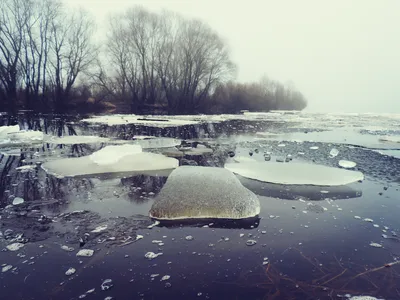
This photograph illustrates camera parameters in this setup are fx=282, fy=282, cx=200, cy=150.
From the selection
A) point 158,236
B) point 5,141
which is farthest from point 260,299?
point 5,141

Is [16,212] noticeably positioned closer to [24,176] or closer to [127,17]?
[24,176]

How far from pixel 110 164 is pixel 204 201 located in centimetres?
263

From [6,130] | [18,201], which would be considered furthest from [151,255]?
[6,130]

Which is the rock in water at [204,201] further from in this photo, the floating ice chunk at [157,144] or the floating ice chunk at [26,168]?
the floating ice chunk at [157,144]

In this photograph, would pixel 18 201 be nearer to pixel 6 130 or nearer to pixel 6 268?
pixel 6 268

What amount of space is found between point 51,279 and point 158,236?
1018mm

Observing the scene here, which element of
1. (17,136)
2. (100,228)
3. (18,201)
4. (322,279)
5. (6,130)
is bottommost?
(322,279)

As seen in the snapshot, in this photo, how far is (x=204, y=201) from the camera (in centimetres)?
350

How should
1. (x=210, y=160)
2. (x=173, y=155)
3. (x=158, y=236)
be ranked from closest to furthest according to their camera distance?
(x=158, y=236), (x=210, y=160), (x=173, y=155)

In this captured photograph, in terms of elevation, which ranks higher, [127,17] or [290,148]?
[127,17]

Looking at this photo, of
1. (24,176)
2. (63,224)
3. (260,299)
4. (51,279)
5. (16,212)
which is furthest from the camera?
(24,176)

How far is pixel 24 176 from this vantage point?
15.9 feet

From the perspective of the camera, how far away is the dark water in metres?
2.11

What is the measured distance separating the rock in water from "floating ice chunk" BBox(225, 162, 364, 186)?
1041 mm
